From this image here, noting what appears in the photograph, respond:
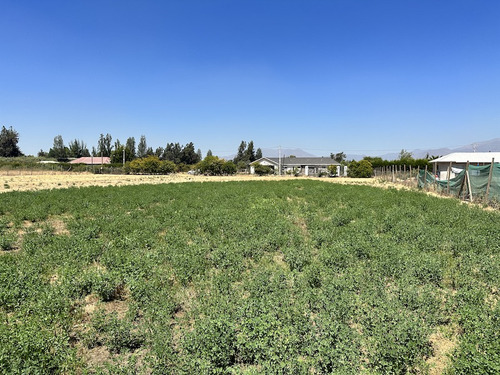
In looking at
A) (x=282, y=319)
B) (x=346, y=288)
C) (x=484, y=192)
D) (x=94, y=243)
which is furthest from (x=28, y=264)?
(x=484, y=192)

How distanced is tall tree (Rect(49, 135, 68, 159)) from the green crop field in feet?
358

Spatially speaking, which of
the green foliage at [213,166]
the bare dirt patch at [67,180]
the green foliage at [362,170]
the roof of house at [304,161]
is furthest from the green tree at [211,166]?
the green foliage at [362,170]

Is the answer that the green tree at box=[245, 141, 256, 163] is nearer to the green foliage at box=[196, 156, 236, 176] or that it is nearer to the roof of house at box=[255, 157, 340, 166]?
the roof of house at box=[255, 157, 340, 166]

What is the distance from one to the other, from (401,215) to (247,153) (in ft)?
312

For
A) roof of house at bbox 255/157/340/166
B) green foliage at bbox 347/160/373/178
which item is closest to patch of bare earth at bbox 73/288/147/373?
green foliage at bbox 347/160/373/178

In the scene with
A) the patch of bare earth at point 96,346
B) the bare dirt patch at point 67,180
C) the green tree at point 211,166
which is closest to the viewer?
the patch of bare earth at point 96,346

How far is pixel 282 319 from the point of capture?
4203mm

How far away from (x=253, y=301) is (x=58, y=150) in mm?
119361

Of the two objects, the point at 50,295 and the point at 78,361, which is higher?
the point at 50,295

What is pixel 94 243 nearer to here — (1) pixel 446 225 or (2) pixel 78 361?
(2) pixel 78 361

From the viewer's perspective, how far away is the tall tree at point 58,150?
3959 inches

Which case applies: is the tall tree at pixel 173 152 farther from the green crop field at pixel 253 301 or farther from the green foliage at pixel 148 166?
the green crop field at pixel 253 301

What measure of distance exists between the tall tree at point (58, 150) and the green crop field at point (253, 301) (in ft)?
358

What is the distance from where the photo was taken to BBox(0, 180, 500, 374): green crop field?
136 inches
